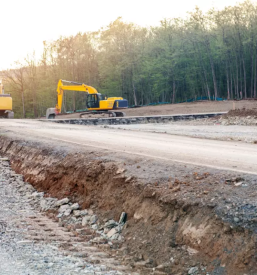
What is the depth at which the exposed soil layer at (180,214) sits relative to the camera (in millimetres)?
3871

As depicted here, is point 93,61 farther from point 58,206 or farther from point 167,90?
point 58,206

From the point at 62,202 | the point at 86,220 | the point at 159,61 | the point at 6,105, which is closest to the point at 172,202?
the point at 86,220

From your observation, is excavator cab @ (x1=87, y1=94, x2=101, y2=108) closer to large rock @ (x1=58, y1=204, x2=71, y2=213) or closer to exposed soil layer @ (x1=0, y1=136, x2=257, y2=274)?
exposed soil layer @ (x1=0, y1=136, x2=257, y2=274)

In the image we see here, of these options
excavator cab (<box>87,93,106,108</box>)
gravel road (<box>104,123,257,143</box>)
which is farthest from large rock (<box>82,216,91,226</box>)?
excavator cab (<box>87,93,106,108</box>)

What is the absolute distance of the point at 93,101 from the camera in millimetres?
34812

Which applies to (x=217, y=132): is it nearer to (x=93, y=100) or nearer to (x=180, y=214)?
(x=180, y=214)

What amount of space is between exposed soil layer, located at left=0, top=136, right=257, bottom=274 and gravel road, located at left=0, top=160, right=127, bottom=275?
27.8 inches

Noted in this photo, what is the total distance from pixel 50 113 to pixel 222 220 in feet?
109

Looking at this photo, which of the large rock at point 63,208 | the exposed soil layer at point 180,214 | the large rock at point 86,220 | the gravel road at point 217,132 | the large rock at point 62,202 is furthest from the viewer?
the gravel road at point 217,132

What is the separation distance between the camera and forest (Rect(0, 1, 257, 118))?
57.4 m

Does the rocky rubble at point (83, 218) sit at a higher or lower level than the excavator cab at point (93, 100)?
lower

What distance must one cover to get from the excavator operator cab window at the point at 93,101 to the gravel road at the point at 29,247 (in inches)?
1070

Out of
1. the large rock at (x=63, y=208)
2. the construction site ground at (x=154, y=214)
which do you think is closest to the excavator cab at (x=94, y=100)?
the construction site ground at (x=154, y=214)

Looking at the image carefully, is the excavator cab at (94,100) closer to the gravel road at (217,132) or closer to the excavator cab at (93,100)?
the excavator cab at (93,100)
